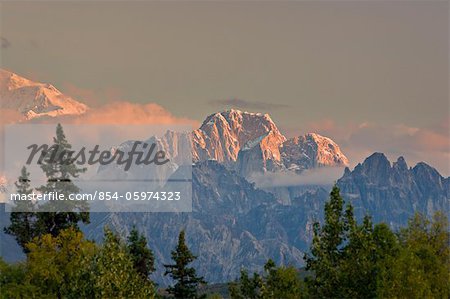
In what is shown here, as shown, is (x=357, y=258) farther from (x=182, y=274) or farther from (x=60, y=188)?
(x=60, y=188)

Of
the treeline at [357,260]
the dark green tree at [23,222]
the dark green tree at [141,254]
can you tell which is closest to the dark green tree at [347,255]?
the treeline at [357,260]

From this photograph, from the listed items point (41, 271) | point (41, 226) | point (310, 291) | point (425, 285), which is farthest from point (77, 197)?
point (425, 285)

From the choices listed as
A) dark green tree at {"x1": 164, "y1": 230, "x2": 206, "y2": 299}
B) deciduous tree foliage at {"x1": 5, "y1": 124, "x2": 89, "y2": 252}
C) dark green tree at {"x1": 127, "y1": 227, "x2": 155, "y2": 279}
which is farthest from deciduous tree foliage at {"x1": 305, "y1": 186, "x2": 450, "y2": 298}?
deciduous tree foliage at {"x1": 5, "y1": 124, "x2": 89, "y2": 252}

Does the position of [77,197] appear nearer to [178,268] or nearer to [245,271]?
[178,268]

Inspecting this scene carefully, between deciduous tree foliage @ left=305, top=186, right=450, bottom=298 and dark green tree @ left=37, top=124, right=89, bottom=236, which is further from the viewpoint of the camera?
dark green tree @ left=37, top=124, right=89, bottom=236

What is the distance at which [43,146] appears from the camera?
431ft

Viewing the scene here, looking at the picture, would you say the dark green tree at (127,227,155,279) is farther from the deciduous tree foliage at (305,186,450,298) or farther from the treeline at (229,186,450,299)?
the deciduous tree foliage at (305,186,450,298)

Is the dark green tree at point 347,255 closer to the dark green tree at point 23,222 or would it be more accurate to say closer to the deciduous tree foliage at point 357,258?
the deciduous tree foliage at point 357,258

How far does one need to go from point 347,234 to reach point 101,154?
41.3 meters

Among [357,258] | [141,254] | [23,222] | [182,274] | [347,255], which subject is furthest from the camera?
[182,274]

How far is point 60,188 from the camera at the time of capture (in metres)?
127

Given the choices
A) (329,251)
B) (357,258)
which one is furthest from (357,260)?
(329,251)

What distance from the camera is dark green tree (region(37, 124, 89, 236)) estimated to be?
124 m

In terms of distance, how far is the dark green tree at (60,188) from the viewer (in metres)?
124
